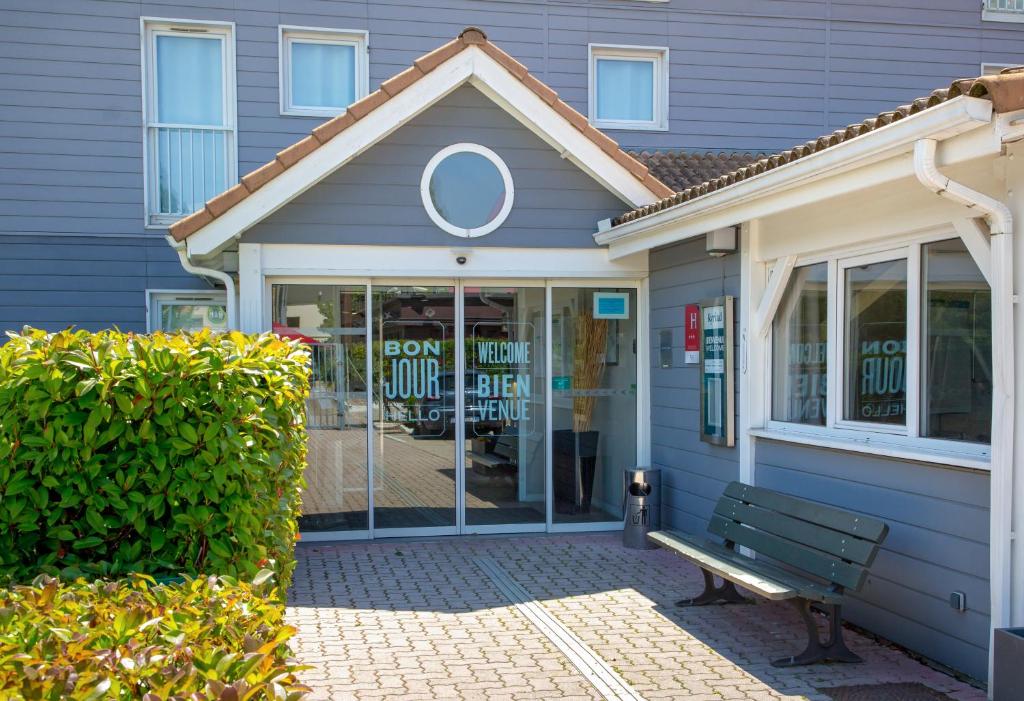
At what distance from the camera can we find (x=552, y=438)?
9.10 meters

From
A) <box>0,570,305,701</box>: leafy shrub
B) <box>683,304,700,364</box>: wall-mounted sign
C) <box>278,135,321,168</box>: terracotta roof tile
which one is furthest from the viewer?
<box>683,304,700,364</box>: wall-mounted sign

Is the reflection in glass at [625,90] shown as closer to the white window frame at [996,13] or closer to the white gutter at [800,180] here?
the white gutter at [800,180]

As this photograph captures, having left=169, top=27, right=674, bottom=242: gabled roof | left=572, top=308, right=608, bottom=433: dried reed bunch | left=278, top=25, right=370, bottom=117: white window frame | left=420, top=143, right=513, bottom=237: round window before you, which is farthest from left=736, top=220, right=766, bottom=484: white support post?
left=278, top=25, right=370, bottom=117: white window frame

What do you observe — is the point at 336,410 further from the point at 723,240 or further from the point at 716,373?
the point at 723,240

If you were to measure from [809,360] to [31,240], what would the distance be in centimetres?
808

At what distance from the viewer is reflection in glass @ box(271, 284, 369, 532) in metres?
8.66

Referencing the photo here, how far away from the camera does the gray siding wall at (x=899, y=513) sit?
501 centimetres

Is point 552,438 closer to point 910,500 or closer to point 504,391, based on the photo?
point 504,391

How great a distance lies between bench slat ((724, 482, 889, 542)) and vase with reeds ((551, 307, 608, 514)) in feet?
7.99

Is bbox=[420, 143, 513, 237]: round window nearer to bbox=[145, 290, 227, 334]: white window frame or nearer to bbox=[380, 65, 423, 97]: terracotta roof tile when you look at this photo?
bbox=[380, 65, 423, 97]: terracotta roof tile

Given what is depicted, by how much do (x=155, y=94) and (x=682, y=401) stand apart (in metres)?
6.70

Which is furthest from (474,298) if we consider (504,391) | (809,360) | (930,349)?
(930,349)

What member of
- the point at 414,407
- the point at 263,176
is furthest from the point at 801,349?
the point at 263,176

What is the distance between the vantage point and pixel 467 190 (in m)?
8.70
